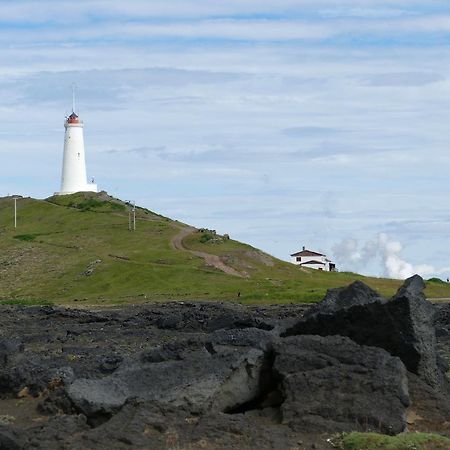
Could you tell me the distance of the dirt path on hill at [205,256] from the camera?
333 feet

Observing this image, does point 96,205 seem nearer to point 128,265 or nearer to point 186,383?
point 128,265

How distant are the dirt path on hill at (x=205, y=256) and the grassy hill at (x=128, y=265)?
0.21m

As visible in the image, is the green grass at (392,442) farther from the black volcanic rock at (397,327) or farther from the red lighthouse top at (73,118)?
the red lighthouse top at (73,118)

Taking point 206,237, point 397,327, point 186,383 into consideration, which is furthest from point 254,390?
point 206,237

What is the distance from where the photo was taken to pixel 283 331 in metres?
24.4

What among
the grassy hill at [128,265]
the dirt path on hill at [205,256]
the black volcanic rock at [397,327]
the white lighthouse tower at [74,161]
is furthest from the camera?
the white lighthouse tower at [74,161]

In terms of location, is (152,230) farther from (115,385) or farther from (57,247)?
(115,385)

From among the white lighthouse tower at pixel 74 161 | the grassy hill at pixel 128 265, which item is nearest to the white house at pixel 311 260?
the grassy hill at pixel 128 265

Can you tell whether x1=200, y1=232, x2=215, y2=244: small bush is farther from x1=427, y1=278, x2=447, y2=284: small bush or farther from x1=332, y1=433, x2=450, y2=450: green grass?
x1=332, y1=433, x2=450, y2=450: green grass

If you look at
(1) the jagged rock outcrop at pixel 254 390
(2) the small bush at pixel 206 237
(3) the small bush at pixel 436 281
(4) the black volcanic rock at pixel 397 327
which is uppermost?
(2) the small bush at pixel 206 237

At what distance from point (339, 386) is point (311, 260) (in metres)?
121

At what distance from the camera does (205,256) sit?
352ft

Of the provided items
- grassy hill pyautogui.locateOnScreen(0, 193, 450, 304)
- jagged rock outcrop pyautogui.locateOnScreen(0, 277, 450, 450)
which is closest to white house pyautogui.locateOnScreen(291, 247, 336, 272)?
grassy hill pyautogui.locateOnScreen(0, 193, 450, 304)

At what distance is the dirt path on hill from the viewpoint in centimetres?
10162
